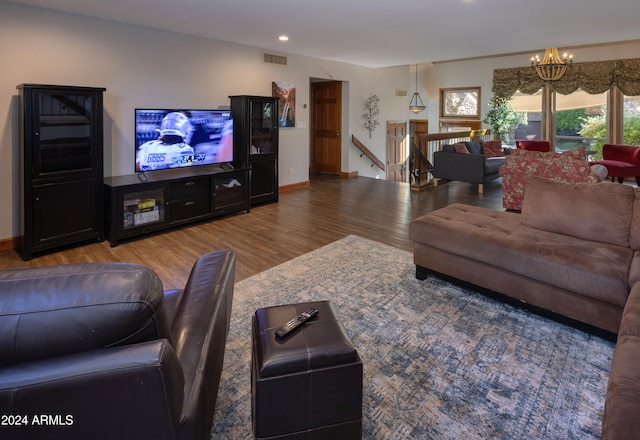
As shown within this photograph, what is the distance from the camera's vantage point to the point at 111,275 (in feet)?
3.19

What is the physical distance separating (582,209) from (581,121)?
25.1ft

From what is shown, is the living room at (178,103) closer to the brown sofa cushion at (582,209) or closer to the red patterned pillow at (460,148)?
the red patterned pillow at (460,148)

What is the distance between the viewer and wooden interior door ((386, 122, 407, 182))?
1033cm

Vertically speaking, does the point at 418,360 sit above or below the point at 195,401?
below

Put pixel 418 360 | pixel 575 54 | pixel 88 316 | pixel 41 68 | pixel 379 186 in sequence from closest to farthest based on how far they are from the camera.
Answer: pixel 88 316, pixel 418 360, pixel 41 68, pixel 379 186, pixel 575 54

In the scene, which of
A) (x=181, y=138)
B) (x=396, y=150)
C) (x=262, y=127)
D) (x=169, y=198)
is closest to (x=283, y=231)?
(x=169, y=198)

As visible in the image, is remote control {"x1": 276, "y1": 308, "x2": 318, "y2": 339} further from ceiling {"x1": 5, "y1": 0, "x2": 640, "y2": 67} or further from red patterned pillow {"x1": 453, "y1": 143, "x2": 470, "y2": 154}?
red patterned pillow {"x1": 453, "y1": 143, "x2": 470, "y2": 154}

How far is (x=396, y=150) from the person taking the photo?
10.7m

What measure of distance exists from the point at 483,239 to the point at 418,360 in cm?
109

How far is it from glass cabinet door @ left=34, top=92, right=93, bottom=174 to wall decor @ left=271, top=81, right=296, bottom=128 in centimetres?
330

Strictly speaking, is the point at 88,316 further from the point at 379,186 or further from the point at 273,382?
the point at 379,186

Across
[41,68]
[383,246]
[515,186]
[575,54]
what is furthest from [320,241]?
[575,54]

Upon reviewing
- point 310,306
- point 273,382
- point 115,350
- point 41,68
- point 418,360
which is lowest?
point 418,360

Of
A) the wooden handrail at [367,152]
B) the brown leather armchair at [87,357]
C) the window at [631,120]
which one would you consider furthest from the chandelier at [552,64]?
the brown leather armchair at [87,357]
